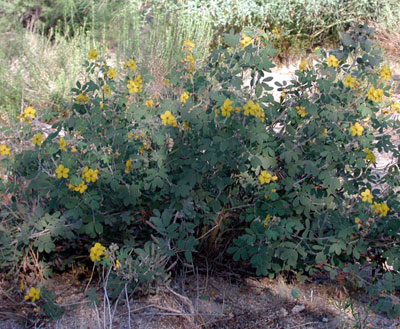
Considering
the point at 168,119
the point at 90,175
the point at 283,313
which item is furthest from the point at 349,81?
the point at 90,175

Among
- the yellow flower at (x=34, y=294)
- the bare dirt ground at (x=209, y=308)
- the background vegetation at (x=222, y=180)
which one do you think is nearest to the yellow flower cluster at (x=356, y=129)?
the background vegetation at (x=222, y=180)

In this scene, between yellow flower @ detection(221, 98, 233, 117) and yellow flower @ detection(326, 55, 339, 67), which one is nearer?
yellow flower @ detection(221, 98, 233, 117)

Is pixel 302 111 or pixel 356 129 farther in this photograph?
pixel 302 111

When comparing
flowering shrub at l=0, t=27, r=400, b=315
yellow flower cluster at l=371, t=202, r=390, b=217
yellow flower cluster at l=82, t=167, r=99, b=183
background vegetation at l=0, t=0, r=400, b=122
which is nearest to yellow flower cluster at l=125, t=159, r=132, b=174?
flowering shrub at l=0, t=27, r=400, b=315

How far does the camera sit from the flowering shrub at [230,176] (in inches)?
85.7

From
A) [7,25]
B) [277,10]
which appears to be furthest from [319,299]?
[7,25]

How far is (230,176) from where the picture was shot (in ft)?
7.92

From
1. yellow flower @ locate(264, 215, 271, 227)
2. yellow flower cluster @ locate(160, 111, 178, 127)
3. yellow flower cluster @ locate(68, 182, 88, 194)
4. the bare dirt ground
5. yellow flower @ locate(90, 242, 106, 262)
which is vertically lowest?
the bare dirt ground

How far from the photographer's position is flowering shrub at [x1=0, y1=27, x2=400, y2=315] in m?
2.18

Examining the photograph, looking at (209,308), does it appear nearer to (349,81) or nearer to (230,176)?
(230,176)

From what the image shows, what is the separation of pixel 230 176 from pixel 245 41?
22.8 inches

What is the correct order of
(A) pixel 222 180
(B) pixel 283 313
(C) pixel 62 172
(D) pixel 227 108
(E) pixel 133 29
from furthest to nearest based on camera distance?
(E) pixel 133 29
(B) pixel 283 313
(A) pixel 222 180
(C) pixel 62 172
(D) pixel 227 108

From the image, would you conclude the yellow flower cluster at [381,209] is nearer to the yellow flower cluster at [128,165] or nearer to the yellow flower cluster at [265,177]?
the yellow flower cluster at [265,177]

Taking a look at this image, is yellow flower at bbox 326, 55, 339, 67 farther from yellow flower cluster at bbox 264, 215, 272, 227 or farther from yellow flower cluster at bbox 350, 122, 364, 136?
yellow flower cluster at bbox 264, 215, 272, 227
